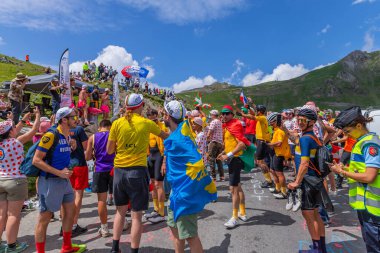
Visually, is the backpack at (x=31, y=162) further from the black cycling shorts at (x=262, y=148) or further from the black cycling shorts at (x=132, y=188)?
the black cycling shorts at (x=262, y=148)

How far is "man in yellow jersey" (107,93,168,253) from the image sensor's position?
3.96 metres

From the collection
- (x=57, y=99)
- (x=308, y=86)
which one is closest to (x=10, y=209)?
(x=57, y=99)

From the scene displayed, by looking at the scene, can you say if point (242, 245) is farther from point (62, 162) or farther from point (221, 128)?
point (221, 128)

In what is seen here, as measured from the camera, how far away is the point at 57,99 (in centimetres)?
1077

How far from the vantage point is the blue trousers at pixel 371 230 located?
8.88 feet

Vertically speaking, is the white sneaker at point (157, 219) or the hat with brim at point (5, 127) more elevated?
the hat with brim at point (5, 127)

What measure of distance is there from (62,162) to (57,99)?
7.72 metres

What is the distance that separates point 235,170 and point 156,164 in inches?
71.7

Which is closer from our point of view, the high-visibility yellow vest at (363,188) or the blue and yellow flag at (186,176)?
Result: the high-visibility yellow vest at (363,188)

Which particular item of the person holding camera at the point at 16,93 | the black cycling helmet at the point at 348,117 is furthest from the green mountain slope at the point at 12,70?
the black cycling helmet at the point at 348,117

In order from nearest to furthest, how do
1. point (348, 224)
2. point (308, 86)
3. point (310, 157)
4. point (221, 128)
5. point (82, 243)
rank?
Answer: point (310, 157), point (82, 243), point (348, 224), point (221, 128), point (308, 86)

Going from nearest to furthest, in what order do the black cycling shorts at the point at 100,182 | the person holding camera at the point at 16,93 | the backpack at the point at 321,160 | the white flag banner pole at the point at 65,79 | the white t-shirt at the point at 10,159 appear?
the backpack at the point at 321,160 → the white t-shirt at the point at 10,159 → the black cycling shorts at the point at 100,182 → the white flag banner pole at the point at 65,79 → the person holding camera at the point at 16,93

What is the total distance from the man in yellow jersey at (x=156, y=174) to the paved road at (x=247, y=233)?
0.28m

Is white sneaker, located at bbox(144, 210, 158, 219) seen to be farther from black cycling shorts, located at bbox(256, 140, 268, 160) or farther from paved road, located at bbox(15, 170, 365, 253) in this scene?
black cycling shorts, located at bbox(256, 140, 268, 160)
